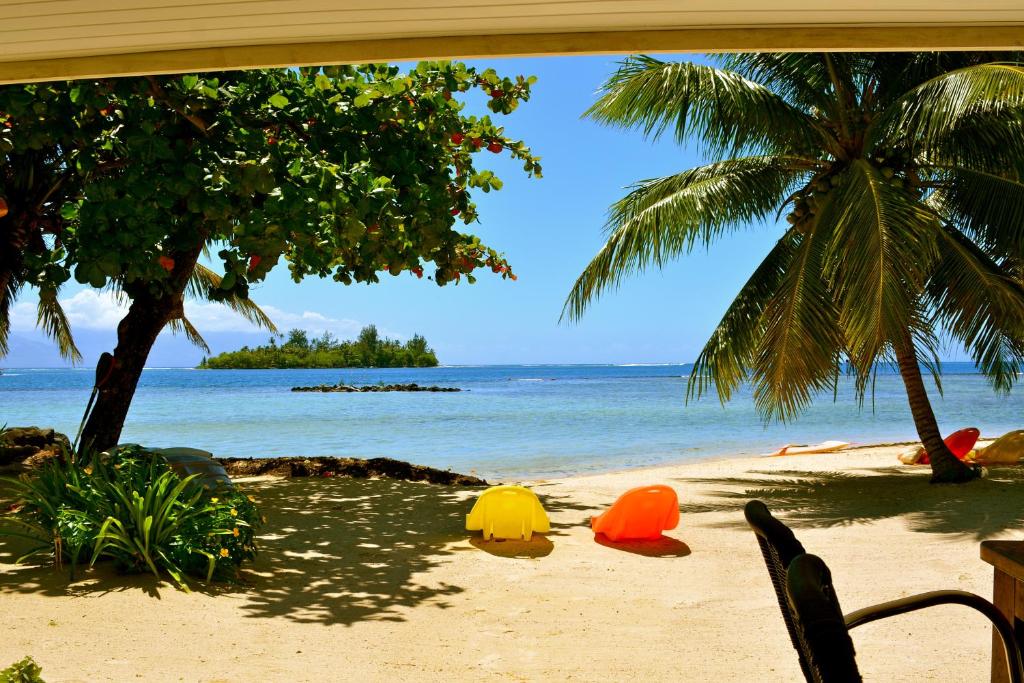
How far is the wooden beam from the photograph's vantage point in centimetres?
268

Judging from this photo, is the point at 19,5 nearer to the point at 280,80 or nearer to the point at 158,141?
the point at 158,141

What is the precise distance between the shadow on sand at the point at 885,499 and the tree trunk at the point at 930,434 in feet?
0.57

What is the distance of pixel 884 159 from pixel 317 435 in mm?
16545

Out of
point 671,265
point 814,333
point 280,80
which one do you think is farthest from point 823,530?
point 280,80

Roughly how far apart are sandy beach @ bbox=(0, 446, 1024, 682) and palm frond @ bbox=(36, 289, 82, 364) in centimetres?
821

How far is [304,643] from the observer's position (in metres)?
3.63

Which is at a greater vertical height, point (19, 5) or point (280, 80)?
point (280, 80)

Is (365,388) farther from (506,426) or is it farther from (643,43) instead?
(643,43)

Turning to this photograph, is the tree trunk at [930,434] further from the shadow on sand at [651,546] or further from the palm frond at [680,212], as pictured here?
the shadow on sand at [651,546]

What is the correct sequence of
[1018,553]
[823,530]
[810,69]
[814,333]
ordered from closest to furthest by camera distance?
[1018,553] < [823,530] < [814,333] < [810,69]

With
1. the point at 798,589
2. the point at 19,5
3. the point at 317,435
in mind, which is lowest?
the point at 317,435

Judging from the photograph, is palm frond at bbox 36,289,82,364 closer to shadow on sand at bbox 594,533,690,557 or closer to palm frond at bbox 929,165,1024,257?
shadow on sand at bbox 594,533,690,557

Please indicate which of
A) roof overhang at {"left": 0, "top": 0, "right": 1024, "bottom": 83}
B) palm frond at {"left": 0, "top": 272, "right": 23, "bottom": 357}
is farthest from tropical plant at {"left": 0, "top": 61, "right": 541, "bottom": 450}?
palm frond at {"left": 0, "top": 272, "right": 23, "bottom": 357}

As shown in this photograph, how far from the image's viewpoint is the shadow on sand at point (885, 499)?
258 inches
